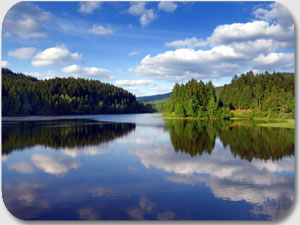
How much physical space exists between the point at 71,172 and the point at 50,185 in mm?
2612

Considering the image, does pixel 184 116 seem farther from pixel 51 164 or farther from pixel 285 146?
pixel 51 164

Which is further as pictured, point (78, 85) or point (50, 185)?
point (78, 85)

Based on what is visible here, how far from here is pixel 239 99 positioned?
90.6 m

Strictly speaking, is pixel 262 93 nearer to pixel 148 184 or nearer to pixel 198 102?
pixel 198 102

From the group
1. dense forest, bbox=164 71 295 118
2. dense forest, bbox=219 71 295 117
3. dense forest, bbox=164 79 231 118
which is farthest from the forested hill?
dense forest, bbox=219 71 295 117

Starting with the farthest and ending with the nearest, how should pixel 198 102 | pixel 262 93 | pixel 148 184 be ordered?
pixel 262 93
pixel 198 102
pixel 148 184

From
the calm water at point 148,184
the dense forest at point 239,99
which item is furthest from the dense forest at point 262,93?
the calm water at point 148,184

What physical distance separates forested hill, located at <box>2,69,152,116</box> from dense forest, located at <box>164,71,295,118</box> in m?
60.8

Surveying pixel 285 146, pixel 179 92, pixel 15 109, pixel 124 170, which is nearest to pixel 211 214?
pixel 124 170

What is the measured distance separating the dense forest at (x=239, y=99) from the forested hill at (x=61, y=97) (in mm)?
60780

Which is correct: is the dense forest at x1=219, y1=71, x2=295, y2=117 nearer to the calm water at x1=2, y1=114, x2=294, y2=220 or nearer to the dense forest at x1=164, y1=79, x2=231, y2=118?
the dense forest at x1=164, y1=79, x2=231, y2=118

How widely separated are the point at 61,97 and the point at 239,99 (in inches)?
3611

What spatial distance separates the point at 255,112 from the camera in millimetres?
79688

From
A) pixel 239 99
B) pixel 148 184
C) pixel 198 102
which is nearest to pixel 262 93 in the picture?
pixel 239 99
